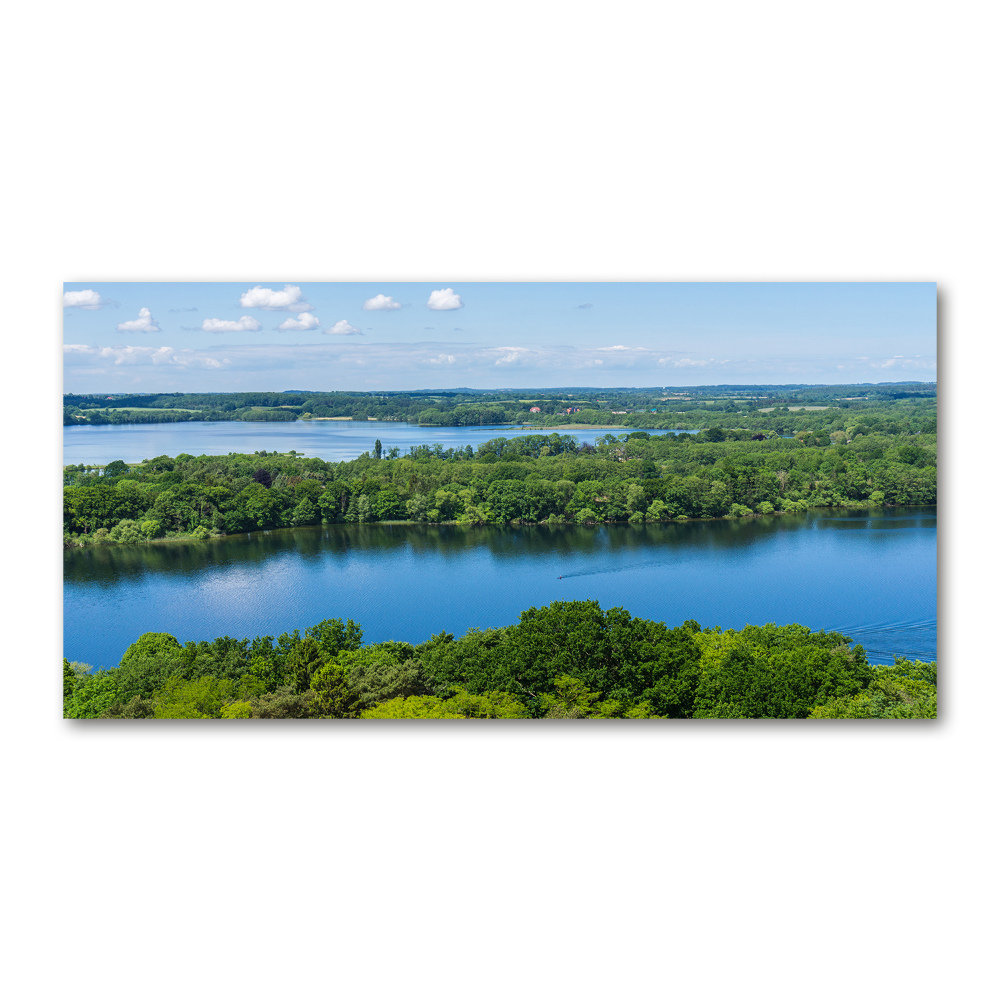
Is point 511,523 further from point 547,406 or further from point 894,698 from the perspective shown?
point 894,698

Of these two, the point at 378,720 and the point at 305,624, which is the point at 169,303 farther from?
the point at 378,720

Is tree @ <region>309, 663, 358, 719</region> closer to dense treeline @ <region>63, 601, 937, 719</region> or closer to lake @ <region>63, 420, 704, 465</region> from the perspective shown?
dense treeline @ <region>63, 601, 937, 719</region>

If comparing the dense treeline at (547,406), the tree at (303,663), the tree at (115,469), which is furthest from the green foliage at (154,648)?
the dense treeline at (547,406)

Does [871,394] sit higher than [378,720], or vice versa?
[871,394]


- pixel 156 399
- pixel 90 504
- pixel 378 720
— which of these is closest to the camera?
pixel 378 720

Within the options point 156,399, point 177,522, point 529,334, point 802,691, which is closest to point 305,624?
point 177,522

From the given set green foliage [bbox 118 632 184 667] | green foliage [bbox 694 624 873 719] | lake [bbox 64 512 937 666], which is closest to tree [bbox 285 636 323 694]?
lake [bbox 64 512 937 666]

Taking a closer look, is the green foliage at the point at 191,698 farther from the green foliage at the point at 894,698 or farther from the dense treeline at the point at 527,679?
the green foliage at the point at 894,698
